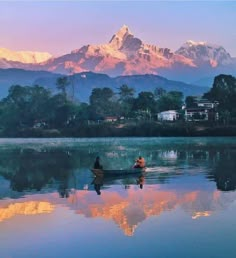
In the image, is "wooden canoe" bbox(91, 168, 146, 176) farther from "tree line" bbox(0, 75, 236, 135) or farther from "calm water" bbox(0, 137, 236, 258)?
"tree line" bbox(0, 75, 236, 135)

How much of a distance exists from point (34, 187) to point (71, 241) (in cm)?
1704

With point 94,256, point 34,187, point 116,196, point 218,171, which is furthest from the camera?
point 218,171

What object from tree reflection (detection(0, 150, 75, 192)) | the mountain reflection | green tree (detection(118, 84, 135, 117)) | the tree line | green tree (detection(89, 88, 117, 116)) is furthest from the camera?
green tree (detection(89, 88, 117, 116))

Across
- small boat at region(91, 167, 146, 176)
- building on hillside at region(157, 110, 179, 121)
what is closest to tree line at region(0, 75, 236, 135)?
building on hillside at region(157, 110, 179, 121)

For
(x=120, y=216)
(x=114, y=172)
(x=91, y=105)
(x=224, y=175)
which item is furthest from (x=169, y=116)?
(x=120, y=216)

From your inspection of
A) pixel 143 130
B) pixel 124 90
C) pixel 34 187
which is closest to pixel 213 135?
pixel 143 130

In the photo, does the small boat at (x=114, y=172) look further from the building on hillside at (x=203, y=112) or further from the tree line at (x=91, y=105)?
the building on hillside at (x=203, y=112)

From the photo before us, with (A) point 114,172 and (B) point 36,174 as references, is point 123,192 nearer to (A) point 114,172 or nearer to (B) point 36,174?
(A) point 114,172

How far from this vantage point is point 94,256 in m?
16.9

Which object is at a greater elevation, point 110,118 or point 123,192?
point 110,118

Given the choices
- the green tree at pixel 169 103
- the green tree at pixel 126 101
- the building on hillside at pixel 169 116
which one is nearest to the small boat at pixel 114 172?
the building on hillside at pixel 169 116

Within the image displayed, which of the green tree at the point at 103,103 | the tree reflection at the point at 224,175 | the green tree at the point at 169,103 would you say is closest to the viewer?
the tree reflection at the point at 224,175

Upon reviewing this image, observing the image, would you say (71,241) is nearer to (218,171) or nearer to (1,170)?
(218,171)

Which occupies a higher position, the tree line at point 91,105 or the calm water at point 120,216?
the tree line at point 91,105
